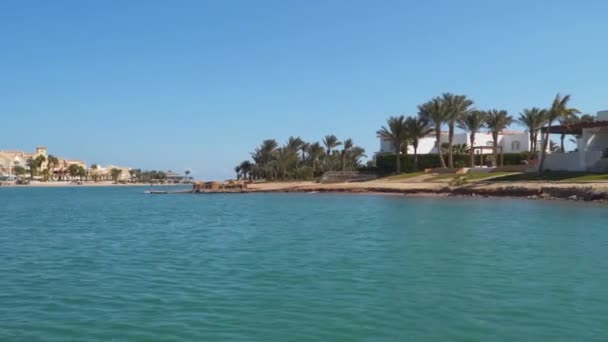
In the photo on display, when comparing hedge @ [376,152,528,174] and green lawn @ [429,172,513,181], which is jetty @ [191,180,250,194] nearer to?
hedge @ [376,152,528,174]

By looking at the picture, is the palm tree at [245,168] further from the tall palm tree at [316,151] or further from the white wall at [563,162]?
the white wall at [563,162]

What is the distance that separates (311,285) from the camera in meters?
14.7

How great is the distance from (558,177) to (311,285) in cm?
5201

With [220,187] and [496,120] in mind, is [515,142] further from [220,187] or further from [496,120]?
[220,187]

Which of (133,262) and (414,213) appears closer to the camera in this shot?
(133,262)

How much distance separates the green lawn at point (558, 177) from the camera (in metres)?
55.9

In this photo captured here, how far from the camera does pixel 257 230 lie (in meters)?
29.3

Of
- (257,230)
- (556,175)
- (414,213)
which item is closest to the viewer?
(257,230)

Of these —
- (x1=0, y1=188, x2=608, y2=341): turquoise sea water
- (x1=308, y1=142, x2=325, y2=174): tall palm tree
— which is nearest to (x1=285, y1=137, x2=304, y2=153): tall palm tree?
(x1=308, y1=142, x2=325, y2=174): tall palm tree

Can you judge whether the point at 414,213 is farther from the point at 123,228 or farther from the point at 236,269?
the point at 236,269

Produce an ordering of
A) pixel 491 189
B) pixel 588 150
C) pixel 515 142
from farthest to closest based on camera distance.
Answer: pixel 515 142
pixel 588 150
pixel 491 189

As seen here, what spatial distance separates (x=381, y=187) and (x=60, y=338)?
62.0 meters

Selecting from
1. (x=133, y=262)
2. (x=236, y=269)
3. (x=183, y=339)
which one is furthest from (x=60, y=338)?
(x=133, y=262)

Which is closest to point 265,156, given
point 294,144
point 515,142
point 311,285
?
point 294,144
